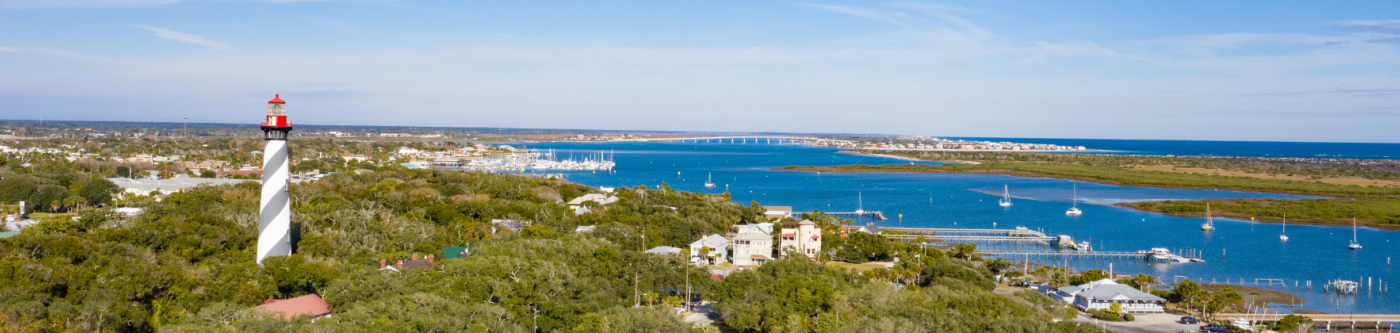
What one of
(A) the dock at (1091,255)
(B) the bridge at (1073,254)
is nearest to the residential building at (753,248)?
(A) the dock at (1091,255)

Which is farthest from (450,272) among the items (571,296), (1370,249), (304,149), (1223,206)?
(304,149)

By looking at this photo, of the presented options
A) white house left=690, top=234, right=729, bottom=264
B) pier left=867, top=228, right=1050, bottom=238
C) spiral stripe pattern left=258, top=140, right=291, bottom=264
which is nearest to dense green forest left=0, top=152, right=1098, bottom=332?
spiral stripe pattern left=258, top=140, right=291, bottom=264

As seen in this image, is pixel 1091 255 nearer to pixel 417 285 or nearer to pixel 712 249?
pixel 712 249

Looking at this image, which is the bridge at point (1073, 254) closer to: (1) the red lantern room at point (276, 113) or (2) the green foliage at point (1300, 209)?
(2) the green foliage at point (1300, 209)

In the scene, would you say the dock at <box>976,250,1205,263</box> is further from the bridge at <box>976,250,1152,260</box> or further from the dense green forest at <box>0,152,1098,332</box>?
the dense green forest at <box>0,152,1098,332</box>

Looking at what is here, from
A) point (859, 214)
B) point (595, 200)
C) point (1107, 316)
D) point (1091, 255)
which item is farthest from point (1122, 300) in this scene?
point (859, 214)

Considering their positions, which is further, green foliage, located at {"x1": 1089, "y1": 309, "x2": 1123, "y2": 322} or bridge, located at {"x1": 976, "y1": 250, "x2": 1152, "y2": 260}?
bridge, located at {"x1": 976, "y1": 250, "x2": 1152, "y2": 260}
